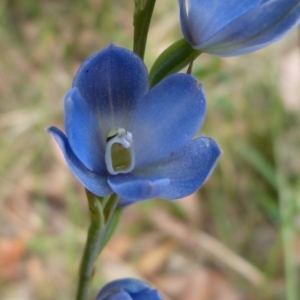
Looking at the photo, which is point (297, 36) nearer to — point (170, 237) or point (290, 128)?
point (290, 128)

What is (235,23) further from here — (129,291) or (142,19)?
(129,291)

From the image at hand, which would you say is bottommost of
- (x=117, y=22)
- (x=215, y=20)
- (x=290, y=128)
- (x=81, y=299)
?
(x=290, y=128)

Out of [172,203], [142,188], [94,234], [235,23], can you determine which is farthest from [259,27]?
[172,203]

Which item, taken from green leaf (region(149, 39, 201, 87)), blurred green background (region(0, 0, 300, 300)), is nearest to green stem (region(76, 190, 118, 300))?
green leaf (region(149, 39, 201, 87))

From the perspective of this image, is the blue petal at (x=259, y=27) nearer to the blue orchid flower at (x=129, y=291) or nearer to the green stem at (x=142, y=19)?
the green stem at (x=142, y=19)

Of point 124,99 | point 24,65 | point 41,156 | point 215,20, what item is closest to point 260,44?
point 215,20

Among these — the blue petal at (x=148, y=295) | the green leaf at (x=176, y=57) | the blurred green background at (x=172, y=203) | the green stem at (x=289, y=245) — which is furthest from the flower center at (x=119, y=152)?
the green stem at (x=289, y=245)

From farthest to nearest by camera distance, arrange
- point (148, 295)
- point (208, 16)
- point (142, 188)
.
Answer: point (148, 295), point (208, 16), point (142, 188)
